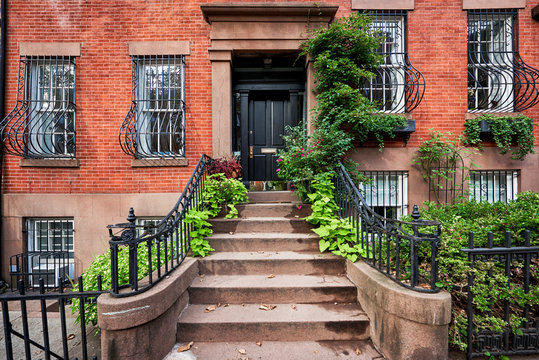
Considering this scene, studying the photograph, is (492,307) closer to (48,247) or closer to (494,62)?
(494,62)

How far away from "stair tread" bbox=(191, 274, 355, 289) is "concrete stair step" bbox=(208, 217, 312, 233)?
3.03 feet

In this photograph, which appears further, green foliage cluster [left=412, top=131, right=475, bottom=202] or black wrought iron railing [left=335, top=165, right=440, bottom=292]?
green foliage cluster [left=412, top=131, right=475, bottom=202]

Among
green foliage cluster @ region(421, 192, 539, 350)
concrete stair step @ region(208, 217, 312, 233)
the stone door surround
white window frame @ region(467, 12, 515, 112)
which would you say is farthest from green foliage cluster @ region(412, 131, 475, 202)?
concrete stair step @ region(208, 217, 312, 233)

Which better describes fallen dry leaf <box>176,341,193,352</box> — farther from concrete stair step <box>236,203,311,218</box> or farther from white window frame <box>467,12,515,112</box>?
white window frame <box>467,12,515,112</box>

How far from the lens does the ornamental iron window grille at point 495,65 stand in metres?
5.77

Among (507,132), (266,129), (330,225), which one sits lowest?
(330,225)

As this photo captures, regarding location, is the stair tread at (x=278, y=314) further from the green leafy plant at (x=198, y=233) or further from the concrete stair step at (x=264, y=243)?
the concrete stair step at (x=264, y=243)

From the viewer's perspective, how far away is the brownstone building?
18.4ft

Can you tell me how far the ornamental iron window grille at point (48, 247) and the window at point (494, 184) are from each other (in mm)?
9279

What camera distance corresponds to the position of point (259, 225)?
4.36 metres

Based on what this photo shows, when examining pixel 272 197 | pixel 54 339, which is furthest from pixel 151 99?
pixel 54 339

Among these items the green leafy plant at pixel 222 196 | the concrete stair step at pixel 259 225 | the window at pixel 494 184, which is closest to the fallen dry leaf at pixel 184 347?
the concrete stair step at pixel 259 225

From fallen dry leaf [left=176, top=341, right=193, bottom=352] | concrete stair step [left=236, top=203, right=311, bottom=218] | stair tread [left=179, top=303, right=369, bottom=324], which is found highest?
concrete stair step [left=236, top=203, right=311, bottom=218]

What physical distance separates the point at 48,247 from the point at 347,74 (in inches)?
298
